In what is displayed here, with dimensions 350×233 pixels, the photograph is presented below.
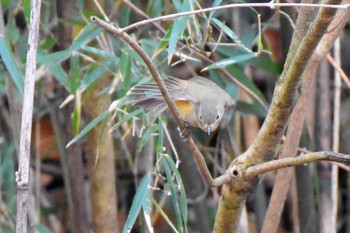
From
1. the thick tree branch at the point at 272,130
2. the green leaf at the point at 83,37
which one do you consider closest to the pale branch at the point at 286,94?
the thick tree branch at the point at 272,130

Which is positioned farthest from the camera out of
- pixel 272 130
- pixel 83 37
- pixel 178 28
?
pixel 83 37

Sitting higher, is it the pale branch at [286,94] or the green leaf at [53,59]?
the green leaf at [53,59]

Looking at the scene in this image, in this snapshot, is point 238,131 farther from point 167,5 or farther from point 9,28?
point 9,28

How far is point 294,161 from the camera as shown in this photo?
128cm

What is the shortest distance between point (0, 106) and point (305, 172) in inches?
38.9

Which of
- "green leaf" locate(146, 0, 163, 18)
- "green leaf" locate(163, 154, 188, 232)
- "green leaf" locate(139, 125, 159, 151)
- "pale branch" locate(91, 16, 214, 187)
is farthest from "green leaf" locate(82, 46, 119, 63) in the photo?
"pale branch" locate(91, 16, 214, 187)

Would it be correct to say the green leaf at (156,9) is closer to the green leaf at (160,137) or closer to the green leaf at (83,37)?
the green leaf at (83,37)

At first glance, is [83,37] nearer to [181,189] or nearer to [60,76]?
[60,76]

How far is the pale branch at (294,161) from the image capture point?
1.21 meters

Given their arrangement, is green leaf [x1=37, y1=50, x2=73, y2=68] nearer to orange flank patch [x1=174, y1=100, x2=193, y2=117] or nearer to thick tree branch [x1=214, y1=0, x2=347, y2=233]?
orange flank patch [x1=174, y1=100, x2=193, y2=117]

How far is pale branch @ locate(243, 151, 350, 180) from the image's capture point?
121cm

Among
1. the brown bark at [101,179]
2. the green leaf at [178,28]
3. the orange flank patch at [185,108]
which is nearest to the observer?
the green leaf at [178,28]

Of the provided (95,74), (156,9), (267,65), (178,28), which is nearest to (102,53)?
(95,74)

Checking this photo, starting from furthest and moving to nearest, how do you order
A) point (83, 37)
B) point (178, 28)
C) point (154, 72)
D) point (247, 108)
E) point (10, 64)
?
point (247, 108)
point (83, 37)
point (10, 64)
point (178, 28)
point (154, 72)
